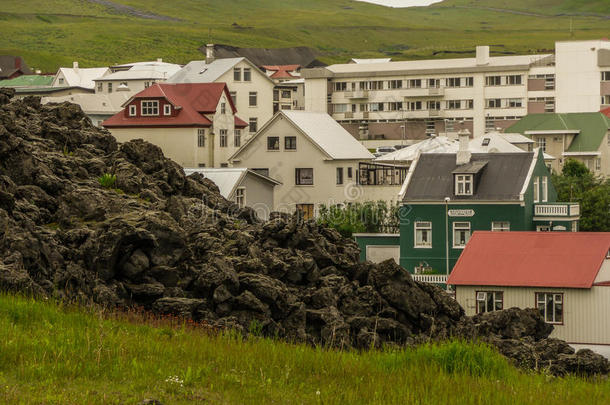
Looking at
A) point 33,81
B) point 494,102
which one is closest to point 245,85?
point 494,102

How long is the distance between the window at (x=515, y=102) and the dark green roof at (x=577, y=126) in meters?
17.7

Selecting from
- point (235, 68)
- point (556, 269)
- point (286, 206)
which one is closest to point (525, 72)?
point (235, 68)

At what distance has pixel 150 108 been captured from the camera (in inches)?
3243

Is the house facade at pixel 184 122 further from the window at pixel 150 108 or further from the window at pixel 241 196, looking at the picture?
the window at pixel 241 196

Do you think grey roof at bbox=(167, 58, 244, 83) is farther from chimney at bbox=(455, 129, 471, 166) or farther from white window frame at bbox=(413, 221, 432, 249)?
white window frame at bbox=(413, 221, 432, 249)

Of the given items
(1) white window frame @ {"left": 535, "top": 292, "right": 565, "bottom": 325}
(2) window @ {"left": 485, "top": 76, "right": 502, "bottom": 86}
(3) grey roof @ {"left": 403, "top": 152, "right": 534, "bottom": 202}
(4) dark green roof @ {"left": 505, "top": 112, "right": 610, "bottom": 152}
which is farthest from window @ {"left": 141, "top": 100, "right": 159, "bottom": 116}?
(2) window @ {"left": 485, "top": 76, "right": 502, "bottom": 86}

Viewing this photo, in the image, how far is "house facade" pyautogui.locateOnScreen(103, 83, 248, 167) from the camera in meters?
80.6

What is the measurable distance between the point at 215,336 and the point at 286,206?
61534 millimetres

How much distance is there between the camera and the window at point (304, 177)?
8244 cm

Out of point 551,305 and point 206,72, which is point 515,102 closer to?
point 206,72

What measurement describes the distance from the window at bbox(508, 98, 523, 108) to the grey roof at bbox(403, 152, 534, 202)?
76744 mm

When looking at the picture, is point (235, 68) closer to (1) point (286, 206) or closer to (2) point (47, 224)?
(1) point (286, 206)

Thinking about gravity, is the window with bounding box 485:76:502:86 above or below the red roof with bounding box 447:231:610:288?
above

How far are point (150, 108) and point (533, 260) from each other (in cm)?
3953
